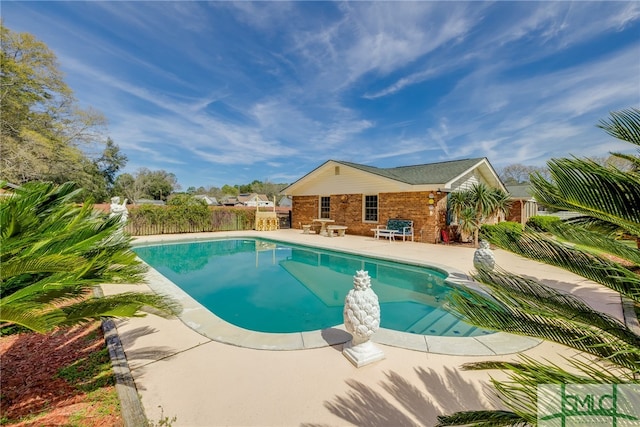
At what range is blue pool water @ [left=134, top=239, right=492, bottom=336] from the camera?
5074 millimetres

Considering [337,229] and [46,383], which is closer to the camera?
[46,383]

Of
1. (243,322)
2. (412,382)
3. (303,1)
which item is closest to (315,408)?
(412,382)

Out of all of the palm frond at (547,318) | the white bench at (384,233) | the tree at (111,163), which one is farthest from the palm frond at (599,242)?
the tree at (111,163)

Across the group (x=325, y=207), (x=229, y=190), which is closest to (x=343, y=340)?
(x=325, y=207)

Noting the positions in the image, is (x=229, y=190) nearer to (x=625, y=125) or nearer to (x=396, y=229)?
(x=396, y=229)

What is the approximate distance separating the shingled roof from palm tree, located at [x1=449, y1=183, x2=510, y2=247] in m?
1.05

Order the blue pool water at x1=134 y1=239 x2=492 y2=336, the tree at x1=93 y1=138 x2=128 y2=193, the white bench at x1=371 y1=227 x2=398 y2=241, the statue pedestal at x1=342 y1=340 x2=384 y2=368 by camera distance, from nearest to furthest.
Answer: the statue pedestal at x1=342 y1=340 x2=384 y2=368 → the blue pool water at x1=134 y1=239 x2=492 y2=336 → the white bench at x1=371 y1=227 x2=398 y2=241 → the tree at x1=93 y1=138 x2=128 y2=193

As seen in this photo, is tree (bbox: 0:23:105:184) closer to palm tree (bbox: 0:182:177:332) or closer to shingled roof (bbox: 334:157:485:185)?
shingled roof (bbox: 334:157:485:185)

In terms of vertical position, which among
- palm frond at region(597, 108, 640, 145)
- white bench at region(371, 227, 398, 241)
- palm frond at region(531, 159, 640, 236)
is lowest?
white bench at region(371, 227, 398, 241)

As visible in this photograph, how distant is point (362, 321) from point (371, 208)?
1217 cm

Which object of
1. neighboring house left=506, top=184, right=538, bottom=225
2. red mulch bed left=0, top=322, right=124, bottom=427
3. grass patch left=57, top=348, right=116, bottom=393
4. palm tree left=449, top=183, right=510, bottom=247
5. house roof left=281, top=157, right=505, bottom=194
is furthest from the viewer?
neighboring house left=506, top=184, right=538, bottom=225

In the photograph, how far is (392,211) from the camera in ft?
45.6

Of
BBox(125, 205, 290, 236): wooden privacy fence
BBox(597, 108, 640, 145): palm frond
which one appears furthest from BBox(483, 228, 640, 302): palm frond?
BBox(125, 205, 290, 236): wooden privacy fence

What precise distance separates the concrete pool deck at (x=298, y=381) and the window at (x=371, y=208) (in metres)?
11.3
